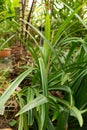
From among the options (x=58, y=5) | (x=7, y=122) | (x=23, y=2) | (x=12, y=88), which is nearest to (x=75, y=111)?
(x=12, y=88)

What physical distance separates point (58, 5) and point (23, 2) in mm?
496

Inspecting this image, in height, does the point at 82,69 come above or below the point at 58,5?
below

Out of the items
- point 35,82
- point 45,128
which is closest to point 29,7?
point 35,82

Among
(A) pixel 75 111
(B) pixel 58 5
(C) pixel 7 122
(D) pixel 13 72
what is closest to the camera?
(A) pixel 75 111

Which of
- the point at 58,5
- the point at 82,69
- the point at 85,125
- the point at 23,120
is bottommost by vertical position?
the point at 85,125

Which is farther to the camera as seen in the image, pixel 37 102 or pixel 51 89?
pixel 51 89

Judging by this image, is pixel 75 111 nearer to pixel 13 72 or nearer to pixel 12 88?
pixel 12 88

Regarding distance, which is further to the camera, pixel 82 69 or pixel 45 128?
pixel 82 69

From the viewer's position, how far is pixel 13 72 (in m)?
1.67

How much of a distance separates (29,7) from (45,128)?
3.59 ft

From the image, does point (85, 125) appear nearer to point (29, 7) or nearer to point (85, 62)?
point (85, 62)

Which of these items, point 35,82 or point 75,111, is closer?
point 75,111

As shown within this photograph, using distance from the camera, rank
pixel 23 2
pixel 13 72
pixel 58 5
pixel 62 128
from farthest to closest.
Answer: pixel 58 5 < pixel 23 2 < pixel 13 72 < pixel 62 128

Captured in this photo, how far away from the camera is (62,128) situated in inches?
42.5
